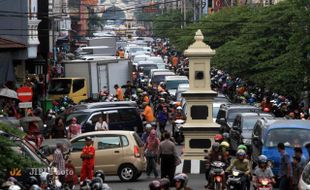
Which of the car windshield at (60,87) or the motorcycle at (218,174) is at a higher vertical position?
the motorcycle at (218,174)

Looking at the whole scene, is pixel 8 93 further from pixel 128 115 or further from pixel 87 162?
pixel 87 162

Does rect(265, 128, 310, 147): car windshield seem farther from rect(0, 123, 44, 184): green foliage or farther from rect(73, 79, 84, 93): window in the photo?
rect(73, 79, 84, 93): window

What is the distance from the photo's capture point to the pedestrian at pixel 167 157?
27.3 metres

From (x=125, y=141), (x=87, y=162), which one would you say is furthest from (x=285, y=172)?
(x=125, y=141)

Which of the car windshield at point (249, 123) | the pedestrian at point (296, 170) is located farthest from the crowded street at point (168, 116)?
the car windshield at point (249, 123)

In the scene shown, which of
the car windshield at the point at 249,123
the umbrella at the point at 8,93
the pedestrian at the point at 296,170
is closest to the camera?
the pedestrian at the point at 296,170

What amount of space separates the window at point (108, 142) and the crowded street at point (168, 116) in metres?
0.02

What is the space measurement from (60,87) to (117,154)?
1106 inches

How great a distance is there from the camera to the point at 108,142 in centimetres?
2878

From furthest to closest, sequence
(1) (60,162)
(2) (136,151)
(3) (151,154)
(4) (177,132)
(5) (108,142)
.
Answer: (4) (177,132) < (3) (151,154) < (5) (108,142) < (2) (136,151) < (1) (60,162)

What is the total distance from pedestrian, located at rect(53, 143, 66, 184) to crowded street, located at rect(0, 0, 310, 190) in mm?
29

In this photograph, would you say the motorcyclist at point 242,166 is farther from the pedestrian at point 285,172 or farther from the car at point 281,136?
the car at point 281,136

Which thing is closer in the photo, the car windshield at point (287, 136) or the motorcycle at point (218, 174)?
the motorcycle at point (218, 174)

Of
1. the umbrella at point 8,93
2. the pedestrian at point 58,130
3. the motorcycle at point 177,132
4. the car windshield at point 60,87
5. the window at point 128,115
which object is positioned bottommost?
the motorcycle at point 177,132
